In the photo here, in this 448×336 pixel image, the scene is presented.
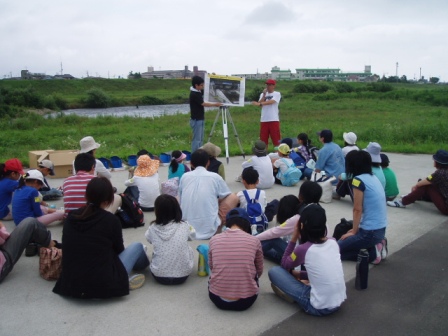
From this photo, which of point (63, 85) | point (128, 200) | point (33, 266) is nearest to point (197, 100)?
point (128, 200)

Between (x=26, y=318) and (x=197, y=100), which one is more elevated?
(x=197, y=100)

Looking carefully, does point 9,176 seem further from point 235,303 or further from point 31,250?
point 235,303

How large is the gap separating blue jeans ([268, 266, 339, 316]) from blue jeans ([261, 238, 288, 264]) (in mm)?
697

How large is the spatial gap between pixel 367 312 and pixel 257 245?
111 cm

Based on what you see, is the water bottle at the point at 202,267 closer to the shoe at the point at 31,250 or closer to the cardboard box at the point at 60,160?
the shoe at the point at 31,250

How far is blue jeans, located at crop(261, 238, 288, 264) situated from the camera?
15.3 feet

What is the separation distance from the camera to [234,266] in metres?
3.65

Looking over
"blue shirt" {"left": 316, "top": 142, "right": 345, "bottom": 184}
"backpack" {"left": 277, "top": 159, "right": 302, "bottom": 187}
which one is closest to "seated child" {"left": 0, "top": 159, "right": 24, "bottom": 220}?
"backpack" {"left": 277, "top": 159, "right": 302, "bottom": 187}

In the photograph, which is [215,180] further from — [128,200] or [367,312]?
[367,312]

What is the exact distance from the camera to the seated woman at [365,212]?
4.62 metres

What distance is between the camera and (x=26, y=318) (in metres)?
3.66

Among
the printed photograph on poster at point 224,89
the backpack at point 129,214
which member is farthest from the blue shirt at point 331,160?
the printed photograph on poster at point 224,89

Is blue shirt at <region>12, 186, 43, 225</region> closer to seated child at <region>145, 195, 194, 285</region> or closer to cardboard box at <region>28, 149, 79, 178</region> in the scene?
seated child at <region>145, 195, 194, 285</region>

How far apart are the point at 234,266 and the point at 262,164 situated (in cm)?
413
